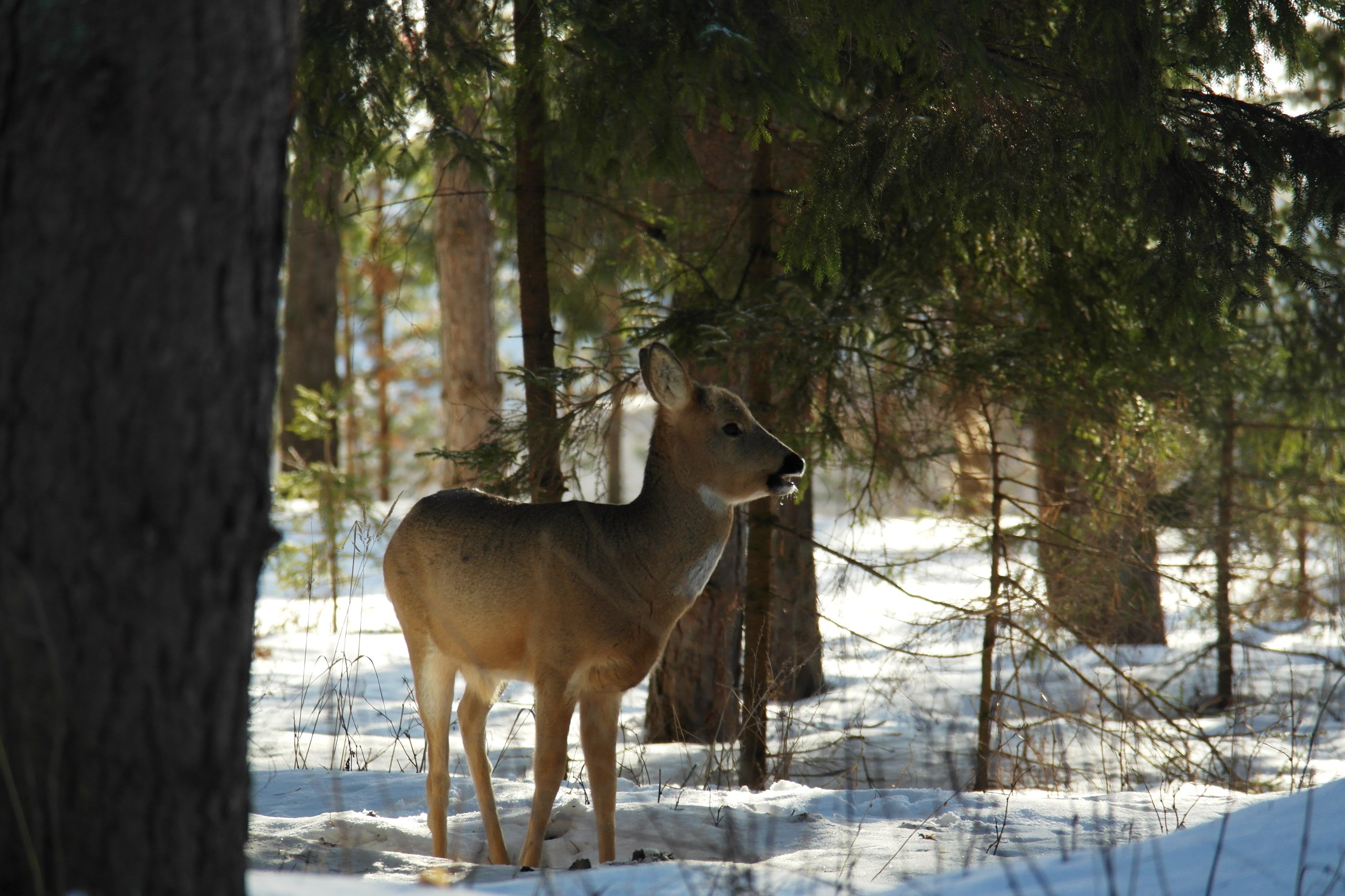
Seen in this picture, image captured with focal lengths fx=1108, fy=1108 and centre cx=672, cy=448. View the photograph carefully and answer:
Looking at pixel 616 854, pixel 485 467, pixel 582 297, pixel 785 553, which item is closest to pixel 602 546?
pixel 616 854

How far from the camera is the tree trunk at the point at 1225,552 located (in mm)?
9664

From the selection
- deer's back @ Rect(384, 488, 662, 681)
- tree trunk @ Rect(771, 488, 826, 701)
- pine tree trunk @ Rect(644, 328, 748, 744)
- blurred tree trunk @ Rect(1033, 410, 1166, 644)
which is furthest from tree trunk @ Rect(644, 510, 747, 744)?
deer's back @ Rect(384, 488, 662, 681)

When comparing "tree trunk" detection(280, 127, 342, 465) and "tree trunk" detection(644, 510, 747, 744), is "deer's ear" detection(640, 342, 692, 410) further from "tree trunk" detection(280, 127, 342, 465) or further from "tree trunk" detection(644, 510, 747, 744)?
"tree trunk" detection(280, 127, 342, 465)

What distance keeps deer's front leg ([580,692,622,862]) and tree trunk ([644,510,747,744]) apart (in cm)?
364

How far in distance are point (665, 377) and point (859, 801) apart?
2.76m

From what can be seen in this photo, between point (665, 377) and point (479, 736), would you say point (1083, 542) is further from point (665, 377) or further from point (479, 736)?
point (479, 736)

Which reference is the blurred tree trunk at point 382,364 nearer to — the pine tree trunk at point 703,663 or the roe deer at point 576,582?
Answer: the pine tree trunk at point 703,663

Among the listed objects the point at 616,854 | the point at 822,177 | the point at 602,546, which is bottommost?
the point at 616,854

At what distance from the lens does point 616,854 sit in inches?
208

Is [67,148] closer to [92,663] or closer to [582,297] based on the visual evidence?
[92,663]

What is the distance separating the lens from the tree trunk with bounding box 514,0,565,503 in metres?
7.14

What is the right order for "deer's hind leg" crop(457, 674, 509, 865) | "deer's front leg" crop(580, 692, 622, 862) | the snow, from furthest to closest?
"deer's hind leg" crop(457, 674, 509, 865)
"deer's front leg" crop(580, 692, 622, 862)
the snow

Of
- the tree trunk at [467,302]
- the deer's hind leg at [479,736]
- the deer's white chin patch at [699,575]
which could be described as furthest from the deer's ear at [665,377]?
the tree trunk at [467,302]

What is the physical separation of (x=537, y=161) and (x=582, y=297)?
3.71 meters
